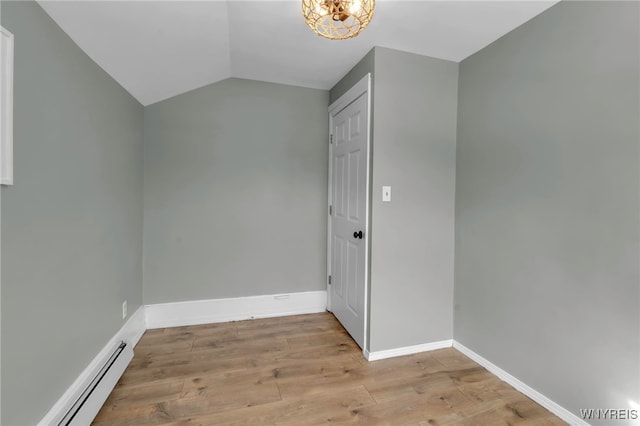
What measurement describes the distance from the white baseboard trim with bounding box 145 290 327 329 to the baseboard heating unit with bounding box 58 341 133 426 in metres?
0.60

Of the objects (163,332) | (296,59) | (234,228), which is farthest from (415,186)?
(163,332)

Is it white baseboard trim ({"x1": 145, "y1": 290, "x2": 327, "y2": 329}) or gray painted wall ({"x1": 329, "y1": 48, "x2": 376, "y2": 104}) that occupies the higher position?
gray painted wall ({"x1": 329, "y1": 48, "x2": 376, "y2": 104})

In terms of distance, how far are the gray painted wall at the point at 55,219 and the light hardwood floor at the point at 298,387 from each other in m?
0.40

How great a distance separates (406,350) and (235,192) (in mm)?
2050

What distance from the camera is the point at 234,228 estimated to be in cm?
278

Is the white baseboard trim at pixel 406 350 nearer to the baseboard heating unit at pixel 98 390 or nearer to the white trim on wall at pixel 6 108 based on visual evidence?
the baseboard heating unit at pixel 98 390

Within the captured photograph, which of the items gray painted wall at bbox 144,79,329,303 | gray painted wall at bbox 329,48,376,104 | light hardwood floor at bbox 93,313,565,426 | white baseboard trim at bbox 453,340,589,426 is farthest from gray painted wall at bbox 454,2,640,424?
gray painted wall at bbox 144,79,329,303

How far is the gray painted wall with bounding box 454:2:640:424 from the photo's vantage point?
1.33 m

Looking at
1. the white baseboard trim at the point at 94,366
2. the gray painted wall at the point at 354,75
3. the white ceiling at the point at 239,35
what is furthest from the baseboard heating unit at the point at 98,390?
the gray painted wall at the point at 354,75

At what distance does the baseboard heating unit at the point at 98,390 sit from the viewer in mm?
1351

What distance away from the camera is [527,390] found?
1741 mm

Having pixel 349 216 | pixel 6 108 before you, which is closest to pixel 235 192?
pixel 349 216

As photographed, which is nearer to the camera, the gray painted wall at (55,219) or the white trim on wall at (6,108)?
the white trim on wall at (6,108)

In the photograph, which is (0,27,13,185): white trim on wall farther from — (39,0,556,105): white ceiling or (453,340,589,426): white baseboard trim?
(453,340,589,426): white baseboard trim
